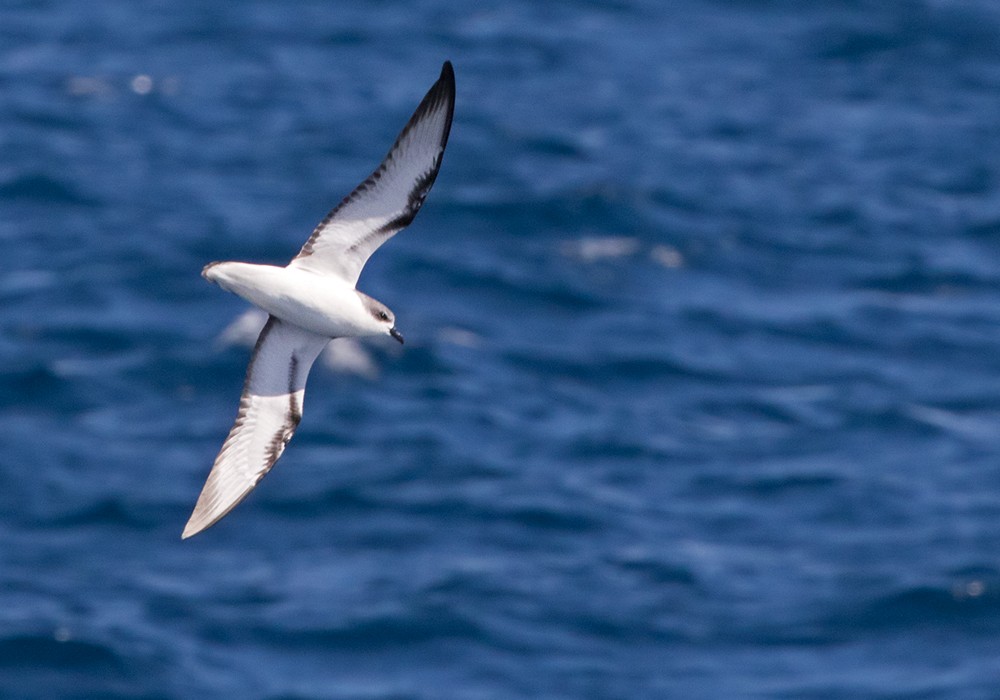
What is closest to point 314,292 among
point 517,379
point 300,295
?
point 300,295

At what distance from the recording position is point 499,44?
50219 millimetres

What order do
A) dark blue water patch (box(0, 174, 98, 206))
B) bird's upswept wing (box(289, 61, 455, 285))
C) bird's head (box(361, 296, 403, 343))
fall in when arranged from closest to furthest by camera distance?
1. bird's upswept wing (box(289, 61, 455, 285))
2. bird's head (box(361, 296, 403, 343))
3. dark blue water patch (box(0, 174, 98, 206))

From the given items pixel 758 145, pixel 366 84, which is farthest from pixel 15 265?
pixel 758 145

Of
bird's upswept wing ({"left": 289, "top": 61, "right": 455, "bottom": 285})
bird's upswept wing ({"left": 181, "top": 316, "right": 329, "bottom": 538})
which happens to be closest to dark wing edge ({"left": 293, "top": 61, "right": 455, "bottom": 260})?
bird's upswept wing ({"left": 289, "top": 61, "right": 455, "bottom": 285})

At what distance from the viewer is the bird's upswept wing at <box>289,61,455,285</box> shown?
1273 centimetres

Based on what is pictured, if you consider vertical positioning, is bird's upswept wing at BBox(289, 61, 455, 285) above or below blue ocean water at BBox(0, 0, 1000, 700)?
below

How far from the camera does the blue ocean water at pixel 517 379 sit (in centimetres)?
2873

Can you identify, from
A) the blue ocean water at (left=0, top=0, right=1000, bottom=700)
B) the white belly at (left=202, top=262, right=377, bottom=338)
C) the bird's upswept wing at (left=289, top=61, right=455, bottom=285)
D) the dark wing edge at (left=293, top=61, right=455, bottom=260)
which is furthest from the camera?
the blue ocean water at (left=0, top=0, right=1000, bottom=700)

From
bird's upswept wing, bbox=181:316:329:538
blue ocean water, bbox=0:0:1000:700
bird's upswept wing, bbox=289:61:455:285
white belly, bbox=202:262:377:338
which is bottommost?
bird's upswept wing, bbox=181:316:329:538

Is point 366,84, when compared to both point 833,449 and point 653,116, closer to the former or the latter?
point 653,116

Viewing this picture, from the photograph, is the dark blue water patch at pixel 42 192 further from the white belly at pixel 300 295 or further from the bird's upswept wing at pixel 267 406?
the white belly at pixel 300 295

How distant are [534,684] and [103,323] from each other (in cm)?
1309

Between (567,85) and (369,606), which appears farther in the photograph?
(567,85)

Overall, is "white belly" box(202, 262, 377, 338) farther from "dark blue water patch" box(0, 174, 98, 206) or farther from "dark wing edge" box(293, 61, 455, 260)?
"dark blue water patch" box(0, 174, 98, 206)
